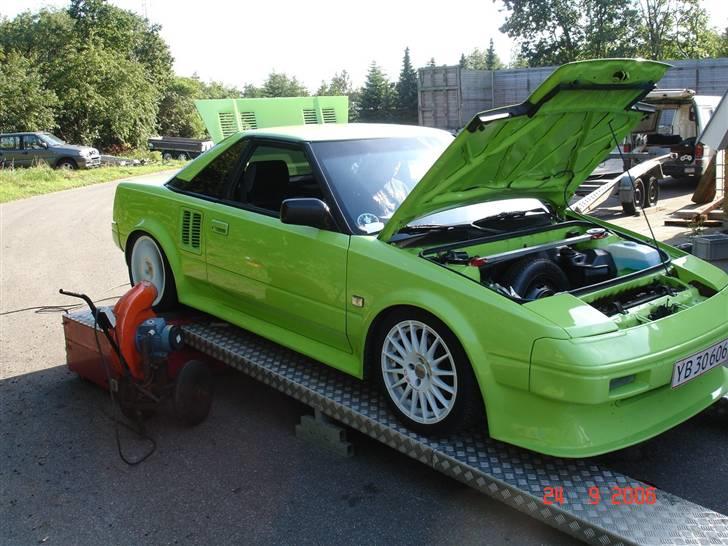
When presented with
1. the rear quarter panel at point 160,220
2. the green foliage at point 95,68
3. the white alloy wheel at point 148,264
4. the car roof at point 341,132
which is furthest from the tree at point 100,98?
the car roof at point 341,132

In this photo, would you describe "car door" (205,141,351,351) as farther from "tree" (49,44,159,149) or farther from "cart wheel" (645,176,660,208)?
"tree" (49,44,159,149)

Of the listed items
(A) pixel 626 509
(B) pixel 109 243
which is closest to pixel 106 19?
(B) pixel 109 243

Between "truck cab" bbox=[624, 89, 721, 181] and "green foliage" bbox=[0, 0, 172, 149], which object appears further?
"green foliage" bbox=[0, 0, 172, 149]

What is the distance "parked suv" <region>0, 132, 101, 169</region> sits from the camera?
26.0m

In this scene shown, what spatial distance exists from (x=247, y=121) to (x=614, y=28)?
45120 millimetres

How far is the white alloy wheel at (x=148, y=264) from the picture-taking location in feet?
16.0

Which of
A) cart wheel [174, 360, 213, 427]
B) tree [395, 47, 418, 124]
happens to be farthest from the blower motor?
tree [395, 47, 418, 124]

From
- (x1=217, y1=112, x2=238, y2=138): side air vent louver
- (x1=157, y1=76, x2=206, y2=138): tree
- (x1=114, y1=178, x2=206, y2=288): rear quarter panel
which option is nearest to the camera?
(x1=114, y1=178, x2=206, y2=288): rear quarter panel

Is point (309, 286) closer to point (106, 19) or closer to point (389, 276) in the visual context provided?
point (389, 276)

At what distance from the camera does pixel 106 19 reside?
47500 millimetres

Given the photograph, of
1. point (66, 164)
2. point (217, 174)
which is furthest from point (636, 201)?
point (66, 164)

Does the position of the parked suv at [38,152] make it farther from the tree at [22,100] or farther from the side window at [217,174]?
the side window at [217,174]

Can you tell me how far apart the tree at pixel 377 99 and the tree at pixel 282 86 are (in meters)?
34.5

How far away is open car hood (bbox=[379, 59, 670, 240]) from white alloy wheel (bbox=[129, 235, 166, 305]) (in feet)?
7.14
